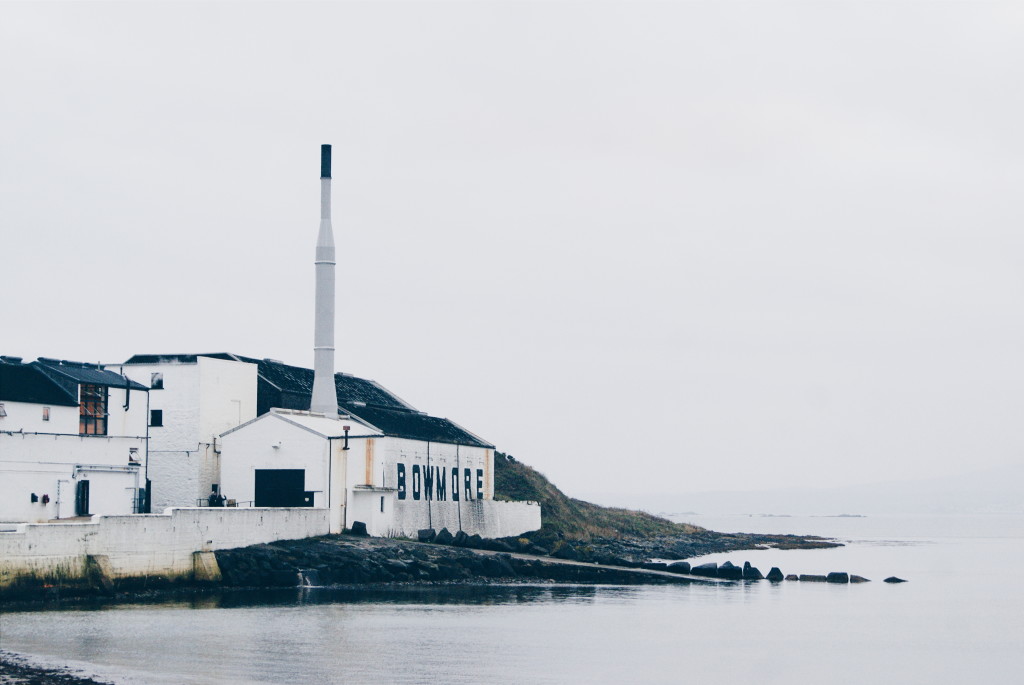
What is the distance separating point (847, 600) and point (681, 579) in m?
6.76

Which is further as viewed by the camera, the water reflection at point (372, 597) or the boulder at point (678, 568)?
the boulder at point (678, 568)

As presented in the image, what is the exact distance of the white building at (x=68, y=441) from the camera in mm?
42469

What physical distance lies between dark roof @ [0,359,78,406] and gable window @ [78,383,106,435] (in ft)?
3.40

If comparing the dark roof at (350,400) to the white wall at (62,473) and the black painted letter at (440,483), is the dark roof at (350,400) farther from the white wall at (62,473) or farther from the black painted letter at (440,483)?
the white wall at (62,473)

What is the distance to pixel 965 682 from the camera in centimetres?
3062

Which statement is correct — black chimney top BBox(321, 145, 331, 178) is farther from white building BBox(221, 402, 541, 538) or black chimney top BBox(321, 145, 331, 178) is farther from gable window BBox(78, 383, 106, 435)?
gable window BBox(78, 383, 106, 435)

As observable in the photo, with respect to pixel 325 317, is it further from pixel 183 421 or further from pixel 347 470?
pixel 347 470

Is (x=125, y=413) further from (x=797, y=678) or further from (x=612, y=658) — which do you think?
(x=797, y=678)

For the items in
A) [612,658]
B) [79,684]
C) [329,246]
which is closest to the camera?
[79,684]

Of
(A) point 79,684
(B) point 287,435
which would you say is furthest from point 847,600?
(A) point 79,684

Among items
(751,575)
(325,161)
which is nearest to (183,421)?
(325,161)

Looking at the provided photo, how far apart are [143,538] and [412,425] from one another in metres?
22.5

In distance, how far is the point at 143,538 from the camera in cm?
4003

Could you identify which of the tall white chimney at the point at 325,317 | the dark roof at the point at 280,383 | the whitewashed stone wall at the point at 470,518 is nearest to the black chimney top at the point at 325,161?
the tall white chimney at the point at 325,317
